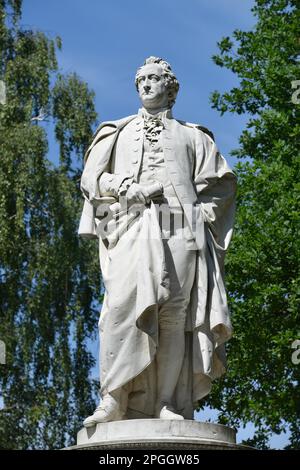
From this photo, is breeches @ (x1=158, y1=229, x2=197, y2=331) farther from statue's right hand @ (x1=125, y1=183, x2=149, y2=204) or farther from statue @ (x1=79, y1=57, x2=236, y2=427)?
statue's right hand @ (x1=125, y1=183, x2=149, y2=204)

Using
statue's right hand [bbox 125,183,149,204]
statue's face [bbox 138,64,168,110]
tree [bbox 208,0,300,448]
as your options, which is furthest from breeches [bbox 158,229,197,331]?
tree [bbox 208,0,300,448]

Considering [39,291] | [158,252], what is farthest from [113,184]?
[39,291]

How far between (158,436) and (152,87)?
338cm

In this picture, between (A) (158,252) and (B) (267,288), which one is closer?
(A) (158,252)

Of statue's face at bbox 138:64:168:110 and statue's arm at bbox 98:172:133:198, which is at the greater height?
statue's face at bbox 138:64:168:110

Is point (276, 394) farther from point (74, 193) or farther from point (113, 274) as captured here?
point (113, 274)

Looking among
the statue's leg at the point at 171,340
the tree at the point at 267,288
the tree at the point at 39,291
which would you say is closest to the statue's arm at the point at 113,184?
the statue's leg at the point at 171,340

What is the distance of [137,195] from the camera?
10.4m

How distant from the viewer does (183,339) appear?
33.4 feet

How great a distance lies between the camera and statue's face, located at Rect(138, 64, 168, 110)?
11.0m

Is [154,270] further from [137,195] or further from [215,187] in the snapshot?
[215,187]

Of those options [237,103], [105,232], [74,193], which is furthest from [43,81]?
[105,232]

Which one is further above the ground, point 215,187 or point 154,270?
point 215,187

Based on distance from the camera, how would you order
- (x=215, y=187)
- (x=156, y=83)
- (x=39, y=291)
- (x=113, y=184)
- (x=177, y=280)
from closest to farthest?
(x=177, y=280) → (x=113, y=184) → (x=215, y=187) → (x=156, y=83) → (x=39, y=291)
